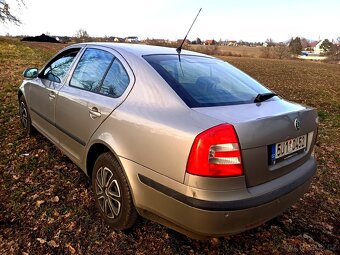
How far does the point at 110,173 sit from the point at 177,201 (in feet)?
2.85

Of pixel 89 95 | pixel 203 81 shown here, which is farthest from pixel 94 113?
pixel 203 81

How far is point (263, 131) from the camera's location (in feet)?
7.15

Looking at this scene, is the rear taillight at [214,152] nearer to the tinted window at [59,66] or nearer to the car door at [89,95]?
the car door at [89,95]

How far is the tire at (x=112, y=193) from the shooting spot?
2615mm

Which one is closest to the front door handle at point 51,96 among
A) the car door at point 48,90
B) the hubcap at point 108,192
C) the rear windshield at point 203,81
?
the car door at point 48,90

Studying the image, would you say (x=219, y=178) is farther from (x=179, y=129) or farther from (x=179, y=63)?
(x=179, y=63)

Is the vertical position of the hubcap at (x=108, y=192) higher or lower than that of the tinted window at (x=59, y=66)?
lower

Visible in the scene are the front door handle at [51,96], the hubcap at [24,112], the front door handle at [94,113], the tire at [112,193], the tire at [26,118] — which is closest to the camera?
the tire at [112,193]

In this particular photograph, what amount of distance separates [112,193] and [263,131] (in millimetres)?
1406

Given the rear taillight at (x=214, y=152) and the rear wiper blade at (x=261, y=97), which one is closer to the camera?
the rear taillight at (x=214, y=152)

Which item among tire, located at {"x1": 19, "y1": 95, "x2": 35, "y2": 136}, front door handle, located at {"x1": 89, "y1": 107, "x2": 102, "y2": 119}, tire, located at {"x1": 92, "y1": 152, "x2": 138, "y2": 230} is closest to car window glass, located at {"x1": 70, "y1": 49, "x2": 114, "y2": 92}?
front door handle, located at {"x1": 89, "y1": 107, "x2": 102, "y2": 119}

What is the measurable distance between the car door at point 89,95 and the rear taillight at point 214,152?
947mm

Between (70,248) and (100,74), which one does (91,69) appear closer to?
(100,74)

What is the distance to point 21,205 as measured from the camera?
326 cm
